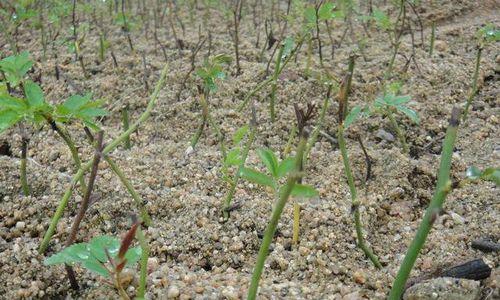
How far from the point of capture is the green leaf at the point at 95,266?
94 centimetres

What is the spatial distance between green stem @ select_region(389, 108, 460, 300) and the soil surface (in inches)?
10.6

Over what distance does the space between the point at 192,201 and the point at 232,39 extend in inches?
52.7

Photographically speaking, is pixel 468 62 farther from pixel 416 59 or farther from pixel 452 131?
pixel 452 131

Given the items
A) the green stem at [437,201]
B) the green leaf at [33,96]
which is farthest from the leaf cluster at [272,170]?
the green leaf at [33,96]

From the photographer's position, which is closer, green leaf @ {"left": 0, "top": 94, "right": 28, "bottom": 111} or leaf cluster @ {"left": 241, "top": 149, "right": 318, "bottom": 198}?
leaf cluster @ {"left": 241, "top": 149, "right": 318, "bottom": 198}

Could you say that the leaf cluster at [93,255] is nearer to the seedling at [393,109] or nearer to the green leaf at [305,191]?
the green leaf at [305,191]

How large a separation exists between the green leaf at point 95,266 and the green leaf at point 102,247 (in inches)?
0.5

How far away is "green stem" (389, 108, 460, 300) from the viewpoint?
0.84 m

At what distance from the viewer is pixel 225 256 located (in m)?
1.34

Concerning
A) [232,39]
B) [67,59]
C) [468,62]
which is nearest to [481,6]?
[468,62]

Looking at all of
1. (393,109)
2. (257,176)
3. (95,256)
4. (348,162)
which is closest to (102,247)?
(95,256)

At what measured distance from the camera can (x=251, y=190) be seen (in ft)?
5.23

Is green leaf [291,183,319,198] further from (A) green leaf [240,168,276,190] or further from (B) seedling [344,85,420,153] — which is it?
(B) seedling [344,85,420,153]

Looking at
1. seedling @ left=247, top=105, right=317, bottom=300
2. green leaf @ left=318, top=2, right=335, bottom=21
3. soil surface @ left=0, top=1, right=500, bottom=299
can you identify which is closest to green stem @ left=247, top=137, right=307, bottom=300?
seedling @ left=247, top=105, right=317, bottom=300
